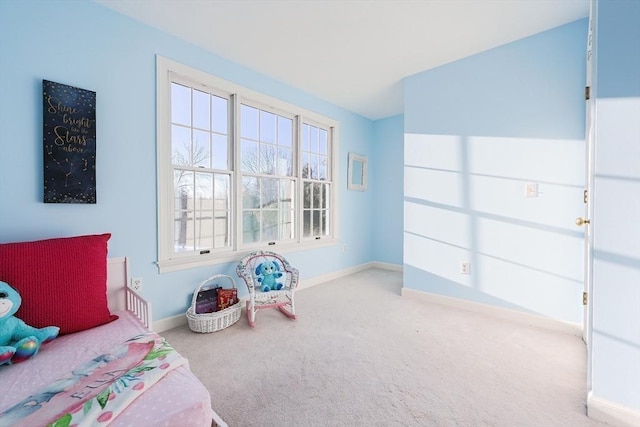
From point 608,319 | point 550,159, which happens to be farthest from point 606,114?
point 550,159

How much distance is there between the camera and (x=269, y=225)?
336 centimetres

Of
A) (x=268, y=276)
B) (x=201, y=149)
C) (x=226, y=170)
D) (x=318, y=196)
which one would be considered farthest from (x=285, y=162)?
(x=268, y=276)

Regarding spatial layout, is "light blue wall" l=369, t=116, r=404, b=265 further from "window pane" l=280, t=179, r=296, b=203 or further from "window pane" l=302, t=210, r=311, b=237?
"window pane" l=280, t=179, r=296, b=203

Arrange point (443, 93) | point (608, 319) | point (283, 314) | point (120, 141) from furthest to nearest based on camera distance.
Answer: point (443, 93) < point (283, 314) < point (120, 141) < point (608, 319)

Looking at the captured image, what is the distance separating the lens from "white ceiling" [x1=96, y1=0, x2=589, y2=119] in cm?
212

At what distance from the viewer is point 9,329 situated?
127cm

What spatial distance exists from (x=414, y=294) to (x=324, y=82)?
2779 millimetres

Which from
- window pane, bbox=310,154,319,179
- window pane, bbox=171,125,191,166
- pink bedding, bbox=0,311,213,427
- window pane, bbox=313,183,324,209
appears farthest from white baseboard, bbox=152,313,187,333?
window pane, bbox=310,154,319,179

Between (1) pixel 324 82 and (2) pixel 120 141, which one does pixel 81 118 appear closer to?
(2) pixel 120 141

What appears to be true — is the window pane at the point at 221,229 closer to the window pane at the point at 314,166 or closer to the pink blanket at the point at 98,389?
the window pane at the point at 314,166

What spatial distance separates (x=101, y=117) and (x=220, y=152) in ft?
3.25

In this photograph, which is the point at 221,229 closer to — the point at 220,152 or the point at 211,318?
the point at 220,152

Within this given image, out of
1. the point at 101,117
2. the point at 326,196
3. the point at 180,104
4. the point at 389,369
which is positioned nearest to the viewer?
the point at 389,369

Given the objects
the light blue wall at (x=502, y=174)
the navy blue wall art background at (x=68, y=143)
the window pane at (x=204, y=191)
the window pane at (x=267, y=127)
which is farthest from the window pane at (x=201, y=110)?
the light blue wall at (x=502, y=174)
